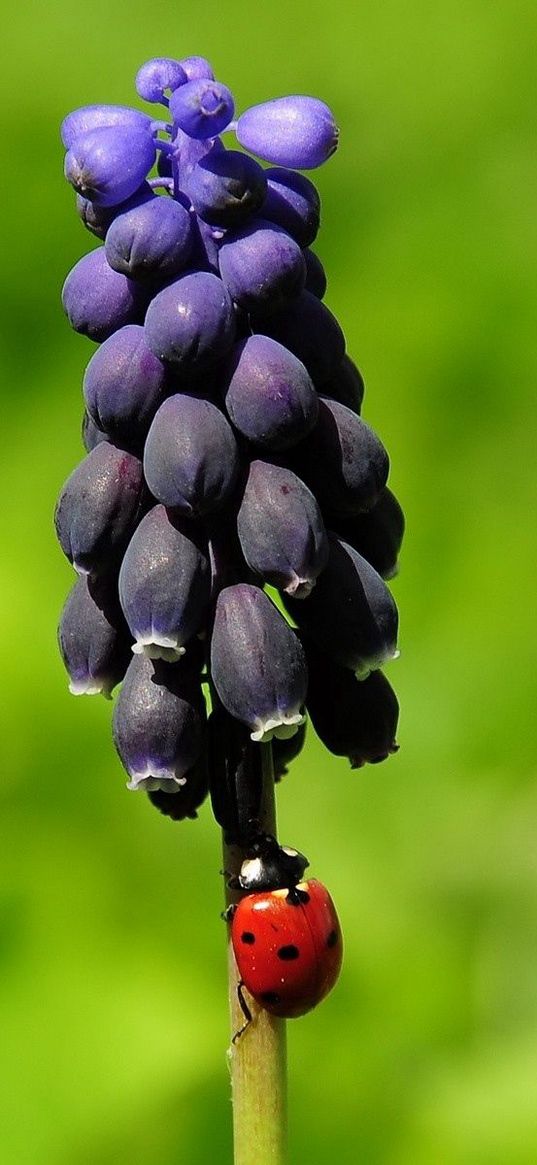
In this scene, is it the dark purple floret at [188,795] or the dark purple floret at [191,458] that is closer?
the dark purple floret at [191,458]

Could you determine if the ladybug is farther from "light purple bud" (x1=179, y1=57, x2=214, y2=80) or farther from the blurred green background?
the blurred green background

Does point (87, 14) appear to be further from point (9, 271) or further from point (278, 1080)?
point (278, 1080)

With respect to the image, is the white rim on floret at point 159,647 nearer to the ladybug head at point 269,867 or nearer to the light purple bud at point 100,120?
the ladybug head at point 269,867

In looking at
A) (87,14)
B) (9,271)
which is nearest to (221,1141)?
(9,271)

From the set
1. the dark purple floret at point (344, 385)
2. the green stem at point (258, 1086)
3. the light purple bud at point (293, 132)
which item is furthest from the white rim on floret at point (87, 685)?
the light purple bud at point (293, 132)

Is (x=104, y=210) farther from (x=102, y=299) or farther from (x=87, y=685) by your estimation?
(x=87, y=685)
